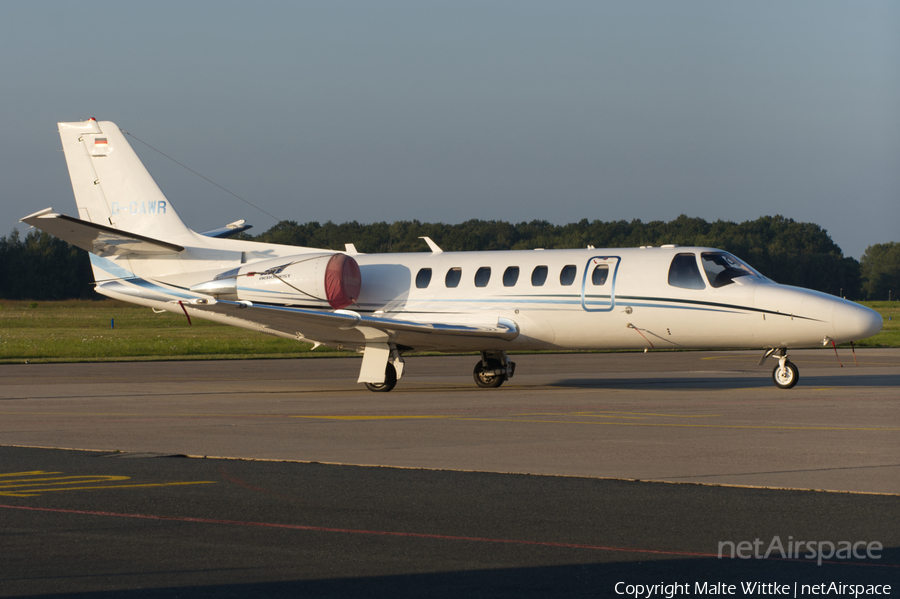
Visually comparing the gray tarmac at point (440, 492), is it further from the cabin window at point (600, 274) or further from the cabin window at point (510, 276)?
the cabin window at point (510, 276)

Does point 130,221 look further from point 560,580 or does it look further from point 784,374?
point 560,580

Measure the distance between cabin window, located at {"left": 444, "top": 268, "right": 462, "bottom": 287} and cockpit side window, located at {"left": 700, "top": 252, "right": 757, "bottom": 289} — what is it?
18.0 ft

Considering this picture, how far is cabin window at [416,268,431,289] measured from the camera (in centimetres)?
2211

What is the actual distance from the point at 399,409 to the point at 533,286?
5.07m

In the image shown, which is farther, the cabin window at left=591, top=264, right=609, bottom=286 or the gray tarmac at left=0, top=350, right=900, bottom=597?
the cabin window at left=591, top=264, right=609, bottom=286

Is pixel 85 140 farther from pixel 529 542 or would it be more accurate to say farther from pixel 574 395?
pixel 529 542

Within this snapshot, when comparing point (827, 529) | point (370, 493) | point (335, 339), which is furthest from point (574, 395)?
point (827, 529)

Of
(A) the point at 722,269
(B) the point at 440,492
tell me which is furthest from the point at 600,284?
(B) the point at 440,492

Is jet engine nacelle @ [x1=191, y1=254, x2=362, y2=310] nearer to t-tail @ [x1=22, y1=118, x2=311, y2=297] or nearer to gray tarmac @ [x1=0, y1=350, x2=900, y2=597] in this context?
t-tail @ [x1=22, y1=118, x2=311, y2=297]

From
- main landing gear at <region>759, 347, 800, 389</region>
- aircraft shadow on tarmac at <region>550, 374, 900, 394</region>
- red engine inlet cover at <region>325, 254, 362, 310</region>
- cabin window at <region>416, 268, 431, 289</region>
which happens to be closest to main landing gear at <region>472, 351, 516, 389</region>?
aircraft shadow on tarmac at <region>550, 374, 900, 394</region>

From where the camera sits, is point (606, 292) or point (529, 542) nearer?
point (529, 542)

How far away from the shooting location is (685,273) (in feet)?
64.9

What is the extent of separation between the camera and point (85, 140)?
80.4 feet

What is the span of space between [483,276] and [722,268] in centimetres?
526
